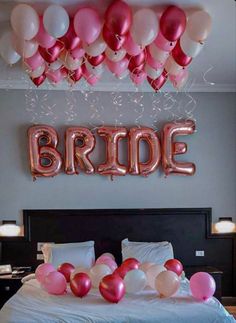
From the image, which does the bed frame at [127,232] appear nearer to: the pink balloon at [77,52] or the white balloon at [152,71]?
the white balloon at [152,71]

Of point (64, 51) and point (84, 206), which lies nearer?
point (64, 51)

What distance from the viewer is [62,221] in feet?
15.4

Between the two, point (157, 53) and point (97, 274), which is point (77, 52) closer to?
point (157, 53)

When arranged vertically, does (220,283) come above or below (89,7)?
below

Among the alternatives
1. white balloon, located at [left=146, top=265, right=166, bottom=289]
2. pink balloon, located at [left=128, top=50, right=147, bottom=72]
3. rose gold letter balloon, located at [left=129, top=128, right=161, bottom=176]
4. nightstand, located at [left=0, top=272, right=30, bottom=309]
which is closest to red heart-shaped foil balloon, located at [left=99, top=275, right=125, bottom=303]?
white balloon, located at [left=146, top=265, right=166, bottom=289]

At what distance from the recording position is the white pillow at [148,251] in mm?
4281

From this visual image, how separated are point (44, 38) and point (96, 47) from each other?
39cm

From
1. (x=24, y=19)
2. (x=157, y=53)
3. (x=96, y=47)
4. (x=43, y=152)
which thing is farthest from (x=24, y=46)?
(x=43, y=152)

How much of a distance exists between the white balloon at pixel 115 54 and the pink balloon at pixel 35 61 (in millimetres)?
574

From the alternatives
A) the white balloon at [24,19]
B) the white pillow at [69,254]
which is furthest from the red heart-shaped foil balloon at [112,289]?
the white balloon at [24,19]

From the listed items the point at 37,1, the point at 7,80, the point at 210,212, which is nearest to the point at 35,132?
the point at 7,80

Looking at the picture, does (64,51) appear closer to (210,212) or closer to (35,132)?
(35,132)

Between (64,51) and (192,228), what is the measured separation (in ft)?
9.21

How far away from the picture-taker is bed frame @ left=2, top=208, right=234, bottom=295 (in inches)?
183
